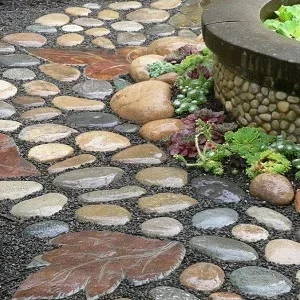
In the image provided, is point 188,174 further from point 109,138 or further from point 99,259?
point 99,259

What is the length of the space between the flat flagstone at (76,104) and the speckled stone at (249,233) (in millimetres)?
1753

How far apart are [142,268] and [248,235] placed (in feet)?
1.99

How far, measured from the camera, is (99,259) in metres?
3.45

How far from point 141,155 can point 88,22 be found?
269 cm

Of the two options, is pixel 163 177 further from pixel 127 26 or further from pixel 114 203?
pixel 127 26

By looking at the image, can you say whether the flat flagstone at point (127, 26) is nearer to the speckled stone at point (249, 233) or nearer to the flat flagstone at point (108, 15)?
the flat flagstone at point (108, 15)

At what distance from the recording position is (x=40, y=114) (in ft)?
16.6

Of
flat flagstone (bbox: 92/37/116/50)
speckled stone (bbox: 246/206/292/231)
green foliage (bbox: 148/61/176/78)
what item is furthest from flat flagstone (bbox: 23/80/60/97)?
speckled stone (bbox: 246/206/292/231)

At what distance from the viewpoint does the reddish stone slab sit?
3.23m

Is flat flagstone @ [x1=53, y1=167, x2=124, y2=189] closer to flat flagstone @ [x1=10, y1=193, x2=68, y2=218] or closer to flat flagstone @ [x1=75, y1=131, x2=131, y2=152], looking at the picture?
flat flagstone @ [x1=10, y1=193, x2=68, y2=218]

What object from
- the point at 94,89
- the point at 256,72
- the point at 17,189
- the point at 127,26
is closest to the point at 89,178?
the point at 17,189

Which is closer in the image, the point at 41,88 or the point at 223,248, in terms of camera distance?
the point at 223,248

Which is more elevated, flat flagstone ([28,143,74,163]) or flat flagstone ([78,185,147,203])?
flat flagstone ([78,185,147,203])

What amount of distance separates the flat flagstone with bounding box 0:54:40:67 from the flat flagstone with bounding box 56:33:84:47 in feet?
1.40
